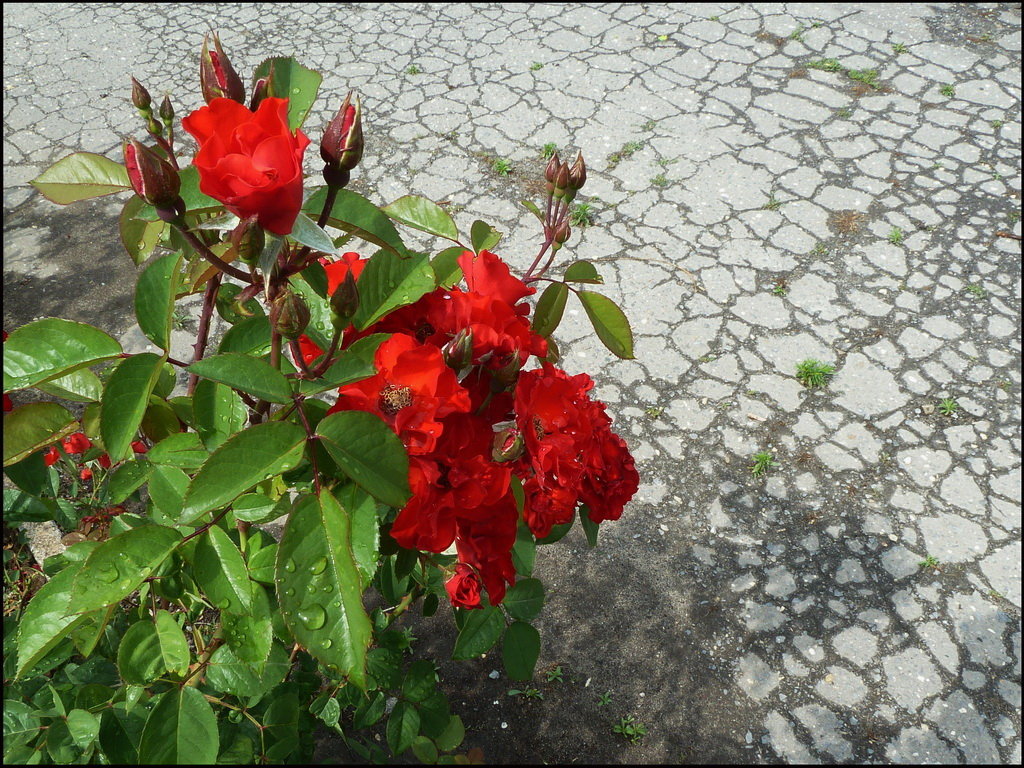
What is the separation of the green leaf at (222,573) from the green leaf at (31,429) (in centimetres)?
20

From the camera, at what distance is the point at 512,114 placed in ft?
14.0

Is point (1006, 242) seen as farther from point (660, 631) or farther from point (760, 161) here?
point (660, 631)

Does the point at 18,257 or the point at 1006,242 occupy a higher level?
the point at 18,257

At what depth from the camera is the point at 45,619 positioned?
0.83m

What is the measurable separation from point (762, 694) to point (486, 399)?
157 cm

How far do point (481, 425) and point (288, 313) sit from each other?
0.23m

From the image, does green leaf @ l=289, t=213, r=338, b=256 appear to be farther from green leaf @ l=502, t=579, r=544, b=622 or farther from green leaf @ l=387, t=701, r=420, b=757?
green leaf @ l=387, t=701, r=420, b=757

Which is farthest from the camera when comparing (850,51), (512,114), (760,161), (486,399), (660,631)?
(850,51)

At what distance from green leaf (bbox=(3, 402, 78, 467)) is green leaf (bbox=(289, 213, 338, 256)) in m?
0.35

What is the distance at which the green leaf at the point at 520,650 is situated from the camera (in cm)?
122

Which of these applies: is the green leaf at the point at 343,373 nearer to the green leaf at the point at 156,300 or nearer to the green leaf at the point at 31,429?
the green leaf at the point at 156,300

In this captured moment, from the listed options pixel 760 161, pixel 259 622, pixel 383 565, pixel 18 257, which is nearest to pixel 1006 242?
pixel 760 161

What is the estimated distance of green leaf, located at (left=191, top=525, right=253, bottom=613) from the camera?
774 millimetres

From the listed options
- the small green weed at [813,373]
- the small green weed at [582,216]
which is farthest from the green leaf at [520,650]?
the small green weed at [582,216]
